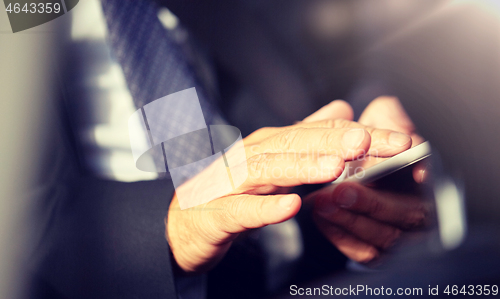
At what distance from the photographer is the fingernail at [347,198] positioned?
41 cm

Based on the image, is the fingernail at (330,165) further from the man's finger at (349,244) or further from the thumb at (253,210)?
the man's finger at (349,244)

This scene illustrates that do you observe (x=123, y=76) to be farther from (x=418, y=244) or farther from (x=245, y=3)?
(x=418, y=244)

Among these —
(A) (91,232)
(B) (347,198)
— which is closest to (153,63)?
(A) (91,232)

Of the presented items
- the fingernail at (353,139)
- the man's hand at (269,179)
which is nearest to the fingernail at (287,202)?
the man's hand at (269,179)

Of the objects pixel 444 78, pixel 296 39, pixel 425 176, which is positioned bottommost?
pixel 425 176

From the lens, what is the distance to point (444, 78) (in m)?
0.49

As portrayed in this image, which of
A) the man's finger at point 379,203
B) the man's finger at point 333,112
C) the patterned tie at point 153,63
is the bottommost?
the man's finger at point 379,203

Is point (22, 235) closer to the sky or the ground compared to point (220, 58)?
closer to the ground

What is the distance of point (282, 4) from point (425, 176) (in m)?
0.39

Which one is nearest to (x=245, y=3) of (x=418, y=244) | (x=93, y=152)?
(x=93, y=152)

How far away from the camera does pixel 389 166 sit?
39 centimetres

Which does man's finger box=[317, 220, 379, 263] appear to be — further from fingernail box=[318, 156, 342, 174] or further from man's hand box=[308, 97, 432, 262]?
fingernail box=[318, 156, 342, 174]

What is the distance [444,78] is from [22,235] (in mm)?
779

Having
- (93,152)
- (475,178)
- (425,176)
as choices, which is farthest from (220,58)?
(475,178)
